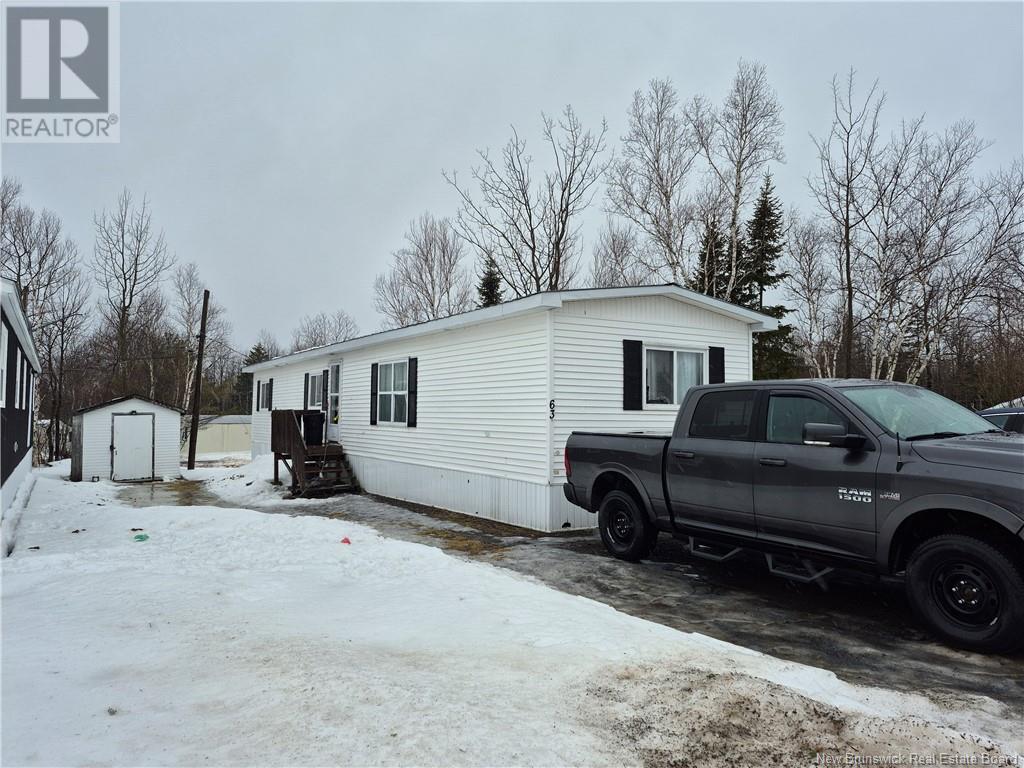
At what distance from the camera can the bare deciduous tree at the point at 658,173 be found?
76.6 ft

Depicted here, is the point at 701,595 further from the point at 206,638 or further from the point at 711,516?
the point at 206,638

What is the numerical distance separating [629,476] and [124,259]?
100.0ft

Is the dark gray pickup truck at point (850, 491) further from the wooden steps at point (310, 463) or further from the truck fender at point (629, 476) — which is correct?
the wooden steps at point (310, 463)

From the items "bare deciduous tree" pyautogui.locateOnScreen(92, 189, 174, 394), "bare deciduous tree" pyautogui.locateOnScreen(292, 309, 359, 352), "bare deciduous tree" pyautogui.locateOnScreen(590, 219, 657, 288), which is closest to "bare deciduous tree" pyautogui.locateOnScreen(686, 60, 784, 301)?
"bare deciduous tree" pyautogui.locateOnScreen(590, 219, 657, 288)

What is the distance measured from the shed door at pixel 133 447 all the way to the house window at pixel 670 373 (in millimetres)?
16757

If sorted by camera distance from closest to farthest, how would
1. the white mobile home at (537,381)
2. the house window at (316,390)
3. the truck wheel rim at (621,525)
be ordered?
the truck wheel rim at (621,525), the white mobile home at (537,381), the house window at (316,390)

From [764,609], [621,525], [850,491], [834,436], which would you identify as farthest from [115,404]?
[850,491]

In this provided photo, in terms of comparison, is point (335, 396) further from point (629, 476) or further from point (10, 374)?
point (629, 476)

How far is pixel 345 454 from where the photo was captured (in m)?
16.0

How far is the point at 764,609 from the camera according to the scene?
5.36 meters

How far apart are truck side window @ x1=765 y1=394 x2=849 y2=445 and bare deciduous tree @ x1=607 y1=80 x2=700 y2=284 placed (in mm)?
18138

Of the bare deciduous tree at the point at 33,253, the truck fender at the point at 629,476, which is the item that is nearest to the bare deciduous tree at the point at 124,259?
the bare deciduous tree at the point at 33,253

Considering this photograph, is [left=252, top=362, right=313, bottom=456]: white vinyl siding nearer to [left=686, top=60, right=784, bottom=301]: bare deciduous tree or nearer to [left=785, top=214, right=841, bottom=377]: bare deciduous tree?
[left=686, top=60, right=784, bottom=301]: bare deciduous tree

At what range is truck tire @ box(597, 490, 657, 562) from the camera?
685 centimetres
